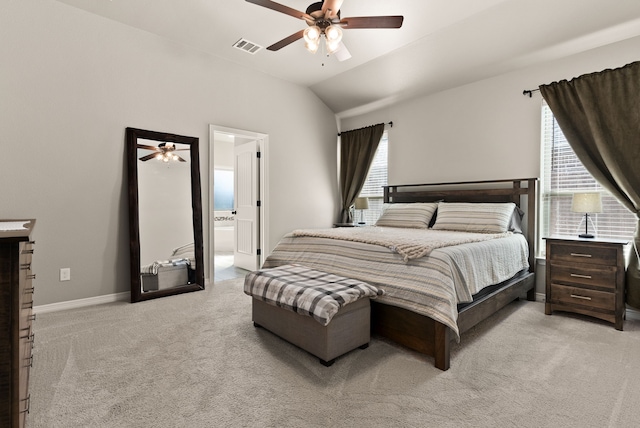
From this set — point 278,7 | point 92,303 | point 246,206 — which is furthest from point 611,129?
point 92,303

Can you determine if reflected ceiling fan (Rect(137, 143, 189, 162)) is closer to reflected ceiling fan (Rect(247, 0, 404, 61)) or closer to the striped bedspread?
the striped bedspread

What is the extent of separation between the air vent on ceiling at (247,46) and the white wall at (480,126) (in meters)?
2.22

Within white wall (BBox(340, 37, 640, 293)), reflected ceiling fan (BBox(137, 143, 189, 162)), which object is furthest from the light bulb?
white wall (BBox(340, 37, 640, 293))

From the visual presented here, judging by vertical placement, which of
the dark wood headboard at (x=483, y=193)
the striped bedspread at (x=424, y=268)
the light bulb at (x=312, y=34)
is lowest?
the striped bedspread at (x=424, y=268)

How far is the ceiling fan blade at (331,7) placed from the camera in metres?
2.31

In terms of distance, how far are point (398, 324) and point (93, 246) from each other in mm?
3130

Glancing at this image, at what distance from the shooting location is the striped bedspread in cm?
205

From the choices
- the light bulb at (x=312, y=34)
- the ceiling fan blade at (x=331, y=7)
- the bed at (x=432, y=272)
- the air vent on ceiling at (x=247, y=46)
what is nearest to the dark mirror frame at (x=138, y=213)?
the bed at (x=432, y=272)

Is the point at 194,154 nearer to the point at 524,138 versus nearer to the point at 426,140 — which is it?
the point at 426,140

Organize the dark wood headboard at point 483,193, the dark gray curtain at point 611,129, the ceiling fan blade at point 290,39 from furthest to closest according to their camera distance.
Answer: the dark wood headboard at point 483,193
the dark gray curtain at point 611,129
the ceiling fan blade at point 290,39

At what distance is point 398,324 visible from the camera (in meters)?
2.25

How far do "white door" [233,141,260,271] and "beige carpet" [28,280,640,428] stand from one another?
7.34ft

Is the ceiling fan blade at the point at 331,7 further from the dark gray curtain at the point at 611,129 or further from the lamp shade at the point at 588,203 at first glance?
the lamp shade at the point at 588,203

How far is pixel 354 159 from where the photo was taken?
5504mm
